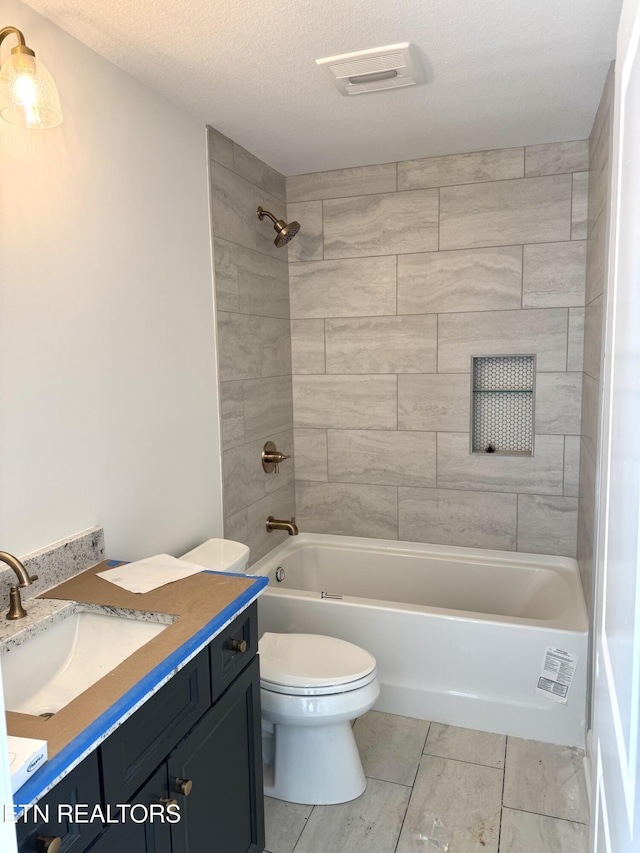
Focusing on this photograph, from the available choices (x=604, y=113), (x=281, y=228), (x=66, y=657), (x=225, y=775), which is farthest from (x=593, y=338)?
(x=66, y=657)

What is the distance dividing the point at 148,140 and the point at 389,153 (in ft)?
4.35

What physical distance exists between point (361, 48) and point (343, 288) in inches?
57.7

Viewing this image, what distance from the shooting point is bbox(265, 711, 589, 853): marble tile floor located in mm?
1980

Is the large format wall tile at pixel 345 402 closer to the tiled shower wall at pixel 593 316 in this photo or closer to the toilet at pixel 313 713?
the tiled shower wall at pixel 593 316

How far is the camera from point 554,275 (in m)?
3.01

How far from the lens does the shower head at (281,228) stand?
118 inches

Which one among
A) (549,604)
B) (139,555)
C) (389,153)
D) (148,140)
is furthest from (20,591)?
(389,153)

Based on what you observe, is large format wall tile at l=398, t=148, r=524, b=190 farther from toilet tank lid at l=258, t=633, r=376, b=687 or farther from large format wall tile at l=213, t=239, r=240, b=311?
toilet tank lid at l=258, t=633, r=376, b=687

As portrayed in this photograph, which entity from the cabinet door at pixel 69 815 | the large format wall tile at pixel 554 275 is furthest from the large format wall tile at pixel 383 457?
the cabinet door at pixel 69 815

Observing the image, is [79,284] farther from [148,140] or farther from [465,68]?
[465,68]

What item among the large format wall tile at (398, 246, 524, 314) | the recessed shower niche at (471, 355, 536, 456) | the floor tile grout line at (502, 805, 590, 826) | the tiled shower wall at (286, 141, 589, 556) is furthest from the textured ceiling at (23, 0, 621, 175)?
the floor tile grout line at (502, 805, 590, 826)

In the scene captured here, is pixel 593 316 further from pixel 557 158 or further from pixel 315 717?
pixel 315 717

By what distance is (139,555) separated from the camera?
7.27 feet

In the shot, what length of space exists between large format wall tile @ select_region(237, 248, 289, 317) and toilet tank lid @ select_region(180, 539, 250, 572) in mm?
1129
